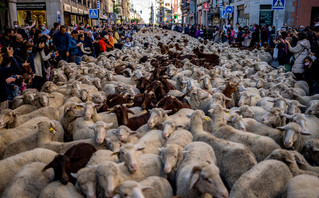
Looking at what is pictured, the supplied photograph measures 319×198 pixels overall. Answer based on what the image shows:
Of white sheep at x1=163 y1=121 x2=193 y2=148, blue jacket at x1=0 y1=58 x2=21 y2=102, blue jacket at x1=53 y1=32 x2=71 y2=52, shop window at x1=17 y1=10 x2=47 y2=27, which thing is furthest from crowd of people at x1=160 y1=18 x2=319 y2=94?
shop window at x1=17 y1=10 x2=47 y2=27

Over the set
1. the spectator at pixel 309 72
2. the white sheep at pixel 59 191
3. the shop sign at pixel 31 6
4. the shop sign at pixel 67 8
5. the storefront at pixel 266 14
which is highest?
the shop sign at pixel 67 8

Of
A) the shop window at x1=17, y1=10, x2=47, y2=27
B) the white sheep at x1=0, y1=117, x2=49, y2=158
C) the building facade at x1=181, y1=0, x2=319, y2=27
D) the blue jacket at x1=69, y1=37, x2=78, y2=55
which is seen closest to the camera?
the white sheep at x1=0, y1=117, x2=49, y2=158

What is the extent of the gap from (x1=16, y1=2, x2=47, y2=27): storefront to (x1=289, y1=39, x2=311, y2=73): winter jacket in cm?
2433

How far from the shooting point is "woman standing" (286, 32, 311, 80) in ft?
26.3

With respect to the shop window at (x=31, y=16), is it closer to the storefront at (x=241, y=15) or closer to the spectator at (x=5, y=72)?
the storefront at (x=241, y=15)

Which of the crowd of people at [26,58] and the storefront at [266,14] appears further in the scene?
the storefront at [266,14]

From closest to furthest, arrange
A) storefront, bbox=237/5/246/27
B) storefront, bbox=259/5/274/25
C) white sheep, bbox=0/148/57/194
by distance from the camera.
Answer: white sheep, bbox=0/148/57/194
storefront, bbox=259/5/274/25
storefront, bbox=237/5/246/27

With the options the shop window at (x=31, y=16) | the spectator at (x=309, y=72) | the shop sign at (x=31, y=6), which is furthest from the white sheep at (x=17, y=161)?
the shop sign at (x=31, y=6)

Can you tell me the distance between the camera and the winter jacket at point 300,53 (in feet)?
26.3

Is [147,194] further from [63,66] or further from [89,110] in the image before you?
[63,66]

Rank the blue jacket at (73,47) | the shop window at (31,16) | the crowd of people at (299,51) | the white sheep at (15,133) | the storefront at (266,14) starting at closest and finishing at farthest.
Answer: the white sheep at (15,133)
the crowd of people at (299,51)
the blue jacket at (73,47)
the storefront at (266,14)
the shop window at (31,16)

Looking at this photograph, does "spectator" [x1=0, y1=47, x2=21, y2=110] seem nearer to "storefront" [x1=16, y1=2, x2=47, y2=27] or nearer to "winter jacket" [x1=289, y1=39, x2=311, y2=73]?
"winter jacket" [x1=289, y1=39, x2=311, y2=73]

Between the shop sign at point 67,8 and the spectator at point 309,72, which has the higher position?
the shop sign at point 67,8

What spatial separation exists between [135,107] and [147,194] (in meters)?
3.21
